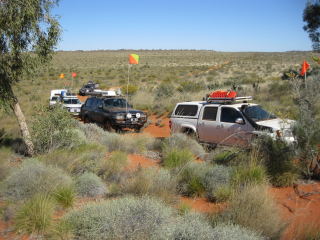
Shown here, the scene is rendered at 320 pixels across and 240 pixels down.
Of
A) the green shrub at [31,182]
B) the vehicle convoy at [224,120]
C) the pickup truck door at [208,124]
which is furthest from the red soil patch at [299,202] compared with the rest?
the green shrub at [31,182]

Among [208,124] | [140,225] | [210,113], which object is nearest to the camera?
[140,225]

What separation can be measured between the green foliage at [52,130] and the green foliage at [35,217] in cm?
328

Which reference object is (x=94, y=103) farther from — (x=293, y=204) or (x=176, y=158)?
(x=293, y=204)

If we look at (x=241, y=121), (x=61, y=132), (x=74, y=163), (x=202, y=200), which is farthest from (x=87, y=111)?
(x=202, y=200)

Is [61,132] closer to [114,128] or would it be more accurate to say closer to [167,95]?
[114,128]

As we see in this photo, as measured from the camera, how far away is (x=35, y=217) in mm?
4176

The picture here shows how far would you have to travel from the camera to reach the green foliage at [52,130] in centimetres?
755

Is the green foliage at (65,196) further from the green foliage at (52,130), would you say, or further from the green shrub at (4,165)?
the green foliage at (52,130)

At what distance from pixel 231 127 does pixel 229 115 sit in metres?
0.44

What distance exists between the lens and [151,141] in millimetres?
10219

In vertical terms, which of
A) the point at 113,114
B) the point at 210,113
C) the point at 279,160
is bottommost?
the point at 113,114

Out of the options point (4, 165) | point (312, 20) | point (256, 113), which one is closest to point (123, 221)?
point (4, 165)

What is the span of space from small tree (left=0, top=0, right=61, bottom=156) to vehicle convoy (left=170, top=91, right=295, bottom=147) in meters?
4.88

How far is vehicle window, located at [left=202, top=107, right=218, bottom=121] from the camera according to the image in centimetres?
882
